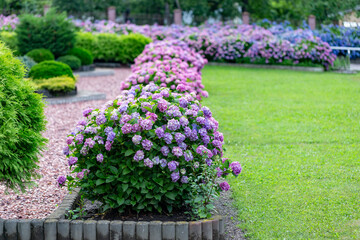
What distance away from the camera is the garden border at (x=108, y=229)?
136 inches

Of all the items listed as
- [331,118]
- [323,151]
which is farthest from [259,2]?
[323,151]

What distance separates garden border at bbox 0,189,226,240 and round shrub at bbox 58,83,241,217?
18 cm

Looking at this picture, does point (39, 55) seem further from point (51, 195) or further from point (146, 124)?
point (146, 124)

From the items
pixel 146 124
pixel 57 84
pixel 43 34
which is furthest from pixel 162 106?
pixel 43 34

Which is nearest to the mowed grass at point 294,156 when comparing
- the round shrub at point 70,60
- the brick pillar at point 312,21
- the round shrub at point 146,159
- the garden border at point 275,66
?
the round shrub at point 146,159

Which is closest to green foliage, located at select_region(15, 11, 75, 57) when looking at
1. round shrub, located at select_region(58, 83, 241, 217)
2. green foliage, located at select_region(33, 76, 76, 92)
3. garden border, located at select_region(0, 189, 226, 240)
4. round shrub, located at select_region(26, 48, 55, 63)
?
round shrub, located at select_region(26, 48, 55, 63)

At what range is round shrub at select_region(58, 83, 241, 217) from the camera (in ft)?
11.9

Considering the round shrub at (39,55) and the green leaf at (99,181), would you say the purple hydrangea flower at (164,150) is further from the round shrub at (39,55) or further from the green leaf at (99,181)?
the round shrub at (39,55)

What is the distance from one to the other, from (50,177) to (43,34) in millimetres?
9974

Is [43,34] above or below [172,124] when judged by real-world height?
above

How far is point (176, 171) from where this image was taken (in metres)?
3.68

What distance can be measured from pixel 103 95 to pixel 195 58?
7.35 feet

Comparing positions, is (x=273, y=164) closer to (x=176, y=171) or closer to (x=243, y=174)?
(x=243, y=174)

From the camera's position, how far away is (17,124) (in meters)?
3.72
